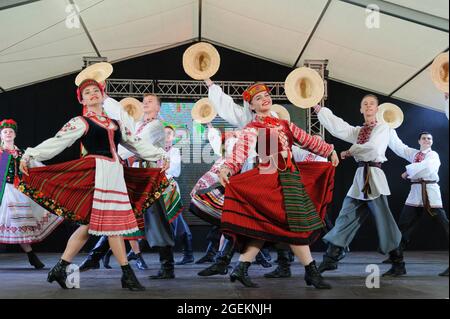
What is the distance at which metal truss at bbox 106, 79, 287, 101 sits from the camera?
7777mm

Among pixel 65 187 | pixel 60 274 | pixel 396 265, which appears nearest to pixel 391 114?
pixel 396 265

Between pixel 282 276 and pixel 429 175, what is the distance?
5.98ft

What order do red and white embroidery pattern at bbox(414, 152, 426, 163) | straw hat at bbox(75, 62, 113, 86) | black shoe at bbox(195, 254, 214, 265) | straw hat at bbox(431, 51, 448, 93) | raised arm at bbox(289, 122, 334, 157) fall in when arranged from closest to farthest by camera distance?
straw hat at bbox(431, 51, 448, 93)
raised arm at bbox(289, 122, 334, 157)
straw hat at bbox(75, 62, 113, 86)
red and white embroidery pattern at bbox(414, 152, 426, 163)
black shoe at bbox(195, 254, 214, 265)

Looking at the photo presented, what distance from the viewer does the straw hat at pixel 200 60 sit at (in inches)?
178

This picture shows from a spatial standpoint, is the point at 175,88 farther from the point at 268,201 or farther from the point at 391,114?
the point at 268,201

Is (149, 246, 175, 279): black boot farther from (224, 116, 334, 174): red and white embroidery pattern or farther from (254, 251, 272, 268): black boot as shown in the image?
(254, 251, 272, 268): black boot

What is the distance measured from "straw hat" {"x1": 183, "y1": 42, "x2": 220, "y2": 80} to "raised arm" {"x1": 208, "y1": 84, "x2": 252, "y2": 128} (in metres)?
0.20

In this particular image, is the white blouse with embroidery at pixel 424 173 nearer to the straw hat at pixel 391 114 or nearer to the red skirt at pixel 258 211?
the straw hat at pixel 391 114

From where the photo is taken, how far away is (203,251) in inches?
314

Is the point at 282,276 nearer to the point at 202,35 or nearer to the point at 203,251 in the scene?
the point at 203,251

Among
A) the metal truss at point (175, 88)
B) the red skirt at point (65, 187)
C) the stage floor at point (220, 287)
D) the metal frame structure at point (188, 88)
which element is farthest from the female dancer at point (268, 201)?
the metal truss at point (175, 88)

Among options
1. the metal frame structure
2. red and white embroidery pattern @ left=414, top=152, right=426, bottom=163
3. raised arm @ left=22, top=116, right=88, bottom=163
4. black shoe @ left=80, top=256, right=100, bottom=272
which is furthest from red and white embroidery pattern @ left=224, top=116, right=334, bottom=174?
the metal frame structure

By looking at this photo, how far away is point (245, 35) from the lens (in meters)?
7.67

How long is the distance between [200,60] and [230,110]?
703 mm
